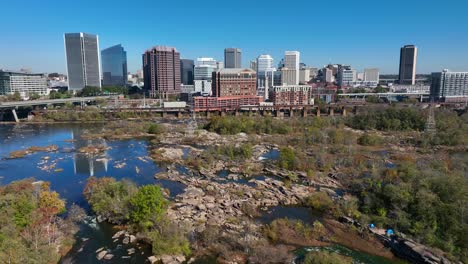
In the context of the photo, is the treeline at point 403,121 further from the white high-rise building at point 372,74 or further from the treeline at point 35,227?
the white high-rise building at point 372,74

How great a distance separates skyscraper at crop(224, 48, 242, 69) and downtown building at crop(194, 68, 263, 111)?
192ft

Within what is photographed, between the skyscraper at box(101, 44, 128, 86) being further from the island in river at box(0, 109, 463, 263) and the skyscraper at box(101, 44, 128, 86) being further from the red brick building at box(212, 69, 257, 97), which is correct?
the island in river at box(0, 109, 463, 263)

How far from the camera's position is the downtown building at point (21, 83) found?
228 feet

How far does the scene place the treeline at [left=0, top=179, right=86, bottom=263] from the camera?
29.7 ft

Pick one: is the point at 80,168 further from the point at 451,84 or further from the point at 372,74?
the point at 372,74

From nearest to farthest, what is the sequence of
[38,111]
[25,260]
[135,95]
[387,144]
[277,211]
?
1. [25,260]
2. [277,211]
3. [387,144]
4. [38,111]
5. [135,95]

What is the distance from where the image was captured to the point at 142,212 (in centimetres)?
1188

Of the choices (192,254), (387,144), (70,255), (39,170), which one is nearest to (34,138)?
(39,170)

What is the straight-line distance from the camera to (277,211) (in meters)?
14.6

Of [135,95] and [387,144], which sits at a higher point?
[135,95]

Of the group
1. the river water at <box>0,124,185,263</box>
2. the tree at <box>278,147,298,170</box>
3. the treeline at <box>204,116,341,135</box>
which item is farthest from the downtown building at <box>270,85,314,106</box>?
the tree at <box>278,147,298,170</box>

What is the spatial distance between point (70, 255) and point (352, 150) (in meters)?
21.8

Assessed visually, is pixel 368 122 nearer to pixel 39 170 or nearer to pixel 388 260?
pixel 388 260

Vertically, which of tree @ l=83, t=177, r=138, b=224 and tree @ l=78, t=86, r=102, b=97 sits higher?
tree @ l=78, t=86, r=102, b=97
